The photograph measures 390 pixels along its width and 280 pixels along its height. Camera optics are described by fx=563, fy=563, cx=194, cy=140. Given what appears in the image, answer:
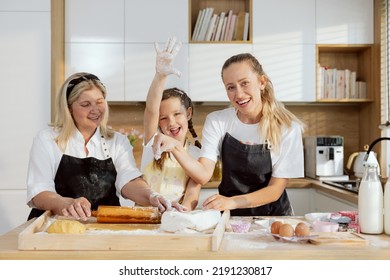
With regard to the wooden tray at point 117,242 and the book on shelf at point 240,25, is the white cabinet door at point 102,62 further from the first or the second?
the wooden tray at point 117,242

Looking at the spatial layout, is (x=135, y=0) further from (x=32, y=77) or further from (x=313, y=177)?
(x=313, y=177)

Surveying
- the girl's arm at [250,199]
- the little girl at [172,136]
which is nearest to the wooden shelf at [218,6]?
the little girl at [172,136]

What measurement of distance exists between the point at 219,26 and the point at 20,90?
60.1 inches

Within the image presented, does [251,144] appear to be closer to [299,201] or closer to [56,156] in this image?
[56,156]

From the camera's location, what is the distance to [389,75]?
408 centimetres

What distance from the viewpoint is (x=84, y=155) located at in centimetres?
231

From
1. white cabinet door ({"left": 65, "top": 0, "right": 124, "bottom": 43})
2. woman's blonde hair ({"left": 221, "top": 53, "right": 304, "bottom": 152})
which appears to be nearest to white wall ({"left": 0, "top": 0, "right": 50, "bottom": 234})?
white cabinet door ({"left": 65, "top": 0, "right": 124, "bottom": 43})

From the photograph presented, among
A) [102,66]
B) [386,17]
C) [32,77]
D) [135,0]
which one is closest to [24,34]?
[32,77]

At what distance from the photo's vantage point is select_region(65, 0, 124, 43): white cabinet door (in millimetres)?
4074

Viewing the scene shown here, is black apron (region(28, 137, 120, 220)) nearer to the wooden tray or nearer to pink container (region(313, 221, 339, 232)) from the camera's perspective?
the wooden tray

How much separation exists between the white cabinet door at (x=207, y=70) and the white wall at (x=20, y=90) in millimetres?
1039

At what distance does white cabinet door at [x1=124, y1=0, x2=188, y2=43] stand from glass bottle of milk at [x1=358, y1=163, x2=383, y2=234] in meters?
2.60

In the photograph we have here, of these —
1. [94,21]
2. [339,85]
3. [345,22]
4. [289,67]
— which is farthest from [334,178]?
[94,21]
